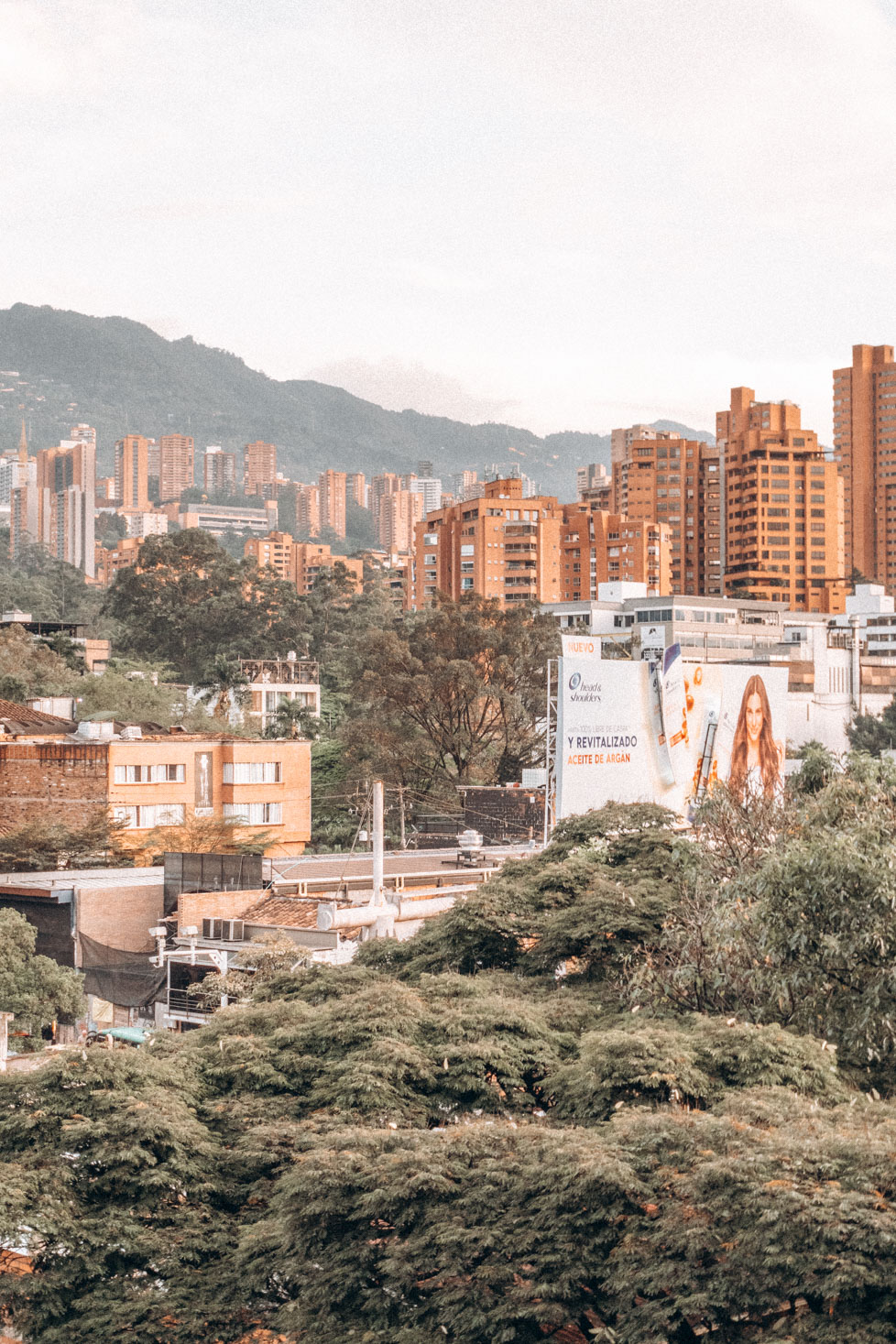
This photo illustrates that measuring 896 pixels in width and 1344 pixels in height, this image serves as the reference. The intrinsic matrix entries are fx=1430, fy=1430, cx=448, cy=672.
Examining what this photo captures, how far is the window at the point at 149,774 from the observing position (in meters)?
37.0

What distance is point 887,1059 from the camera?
13789 millimetres

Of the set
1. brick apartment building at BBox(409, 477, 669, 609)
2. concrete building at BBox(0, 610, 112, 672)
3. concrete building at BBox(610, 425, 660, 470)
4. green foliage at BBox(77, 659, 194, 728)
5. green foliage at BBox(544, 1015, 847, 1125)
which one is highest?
concrete building at BBox(610, 425, 660, 470)

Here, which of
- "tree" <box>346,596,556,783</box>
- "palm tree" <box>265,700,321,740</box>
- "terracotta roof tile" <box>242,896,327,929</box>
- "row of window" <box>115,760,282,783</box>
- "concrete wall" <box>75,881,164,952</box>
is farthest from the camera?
"palm tree" <box>265,700,321,740</box>

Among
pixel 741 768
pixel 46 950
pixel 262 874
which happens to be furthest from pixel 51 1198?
pixel 741 768

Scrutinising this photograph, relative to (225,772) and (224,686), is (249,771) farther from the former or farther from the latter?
(224,686)

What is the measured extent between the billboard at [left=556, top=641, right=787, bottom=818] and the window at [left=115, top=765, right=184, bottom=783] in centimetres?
1070

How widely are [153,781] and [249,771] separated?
2927mm

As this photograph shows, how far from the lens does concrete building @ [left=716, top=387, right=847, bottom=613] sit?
125812mm

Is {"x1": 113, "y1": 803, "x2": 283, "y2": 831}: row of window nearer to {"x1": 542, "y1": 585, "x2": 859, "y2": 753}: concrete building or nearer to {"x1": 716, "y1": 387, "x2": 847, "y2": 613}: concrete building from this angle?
{"x1": 542, "y1": 585, "x2": 859, "y2": 753}: concrete building

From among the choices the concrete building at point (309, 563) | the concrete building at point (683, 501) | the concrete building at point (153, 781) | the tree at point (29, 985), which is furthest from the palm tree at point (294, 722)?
the concrete building at point (309, 563)

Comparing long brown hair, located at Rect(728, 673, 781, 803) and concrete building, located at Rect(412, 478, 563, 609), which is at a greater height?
concrete building, located at Rect(412, 478, 563, 609)

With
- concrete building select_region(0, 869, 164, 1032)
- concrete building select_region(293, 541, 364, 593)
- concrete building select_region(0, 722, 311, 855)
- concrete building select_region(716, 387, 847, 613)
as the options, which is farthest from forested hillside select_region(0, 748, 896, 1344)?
concrete building select_region(293, 541, 364, 593)

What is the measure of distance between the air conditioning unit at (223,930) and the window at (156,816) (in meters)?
11.3

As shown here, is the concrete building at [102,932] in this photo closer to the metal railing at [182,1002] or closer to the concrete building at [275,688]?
the metal railing at [182,1002]
